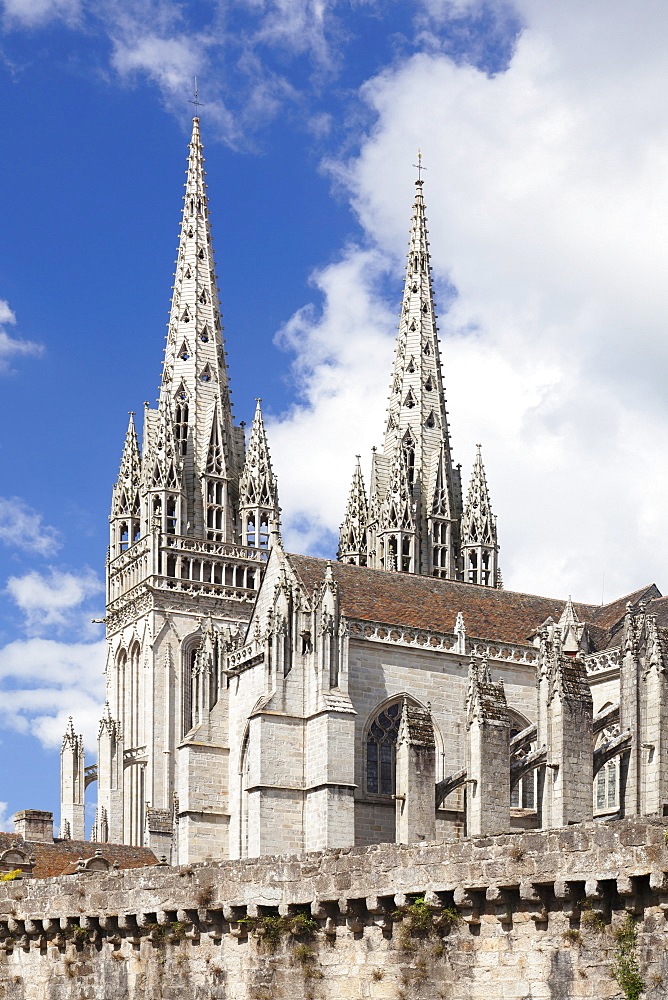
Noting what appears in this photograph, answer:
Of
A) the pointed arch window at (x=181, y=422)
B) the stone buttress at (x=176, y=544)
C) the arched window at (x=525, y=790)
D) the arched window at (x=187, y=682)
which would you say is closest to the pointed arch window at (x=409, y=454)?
the stone buttress at (x=176, y=544)

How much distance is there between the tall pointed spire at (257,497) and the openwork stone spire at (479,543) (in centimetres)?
838

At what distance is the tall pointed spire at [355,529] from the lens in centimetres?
6862

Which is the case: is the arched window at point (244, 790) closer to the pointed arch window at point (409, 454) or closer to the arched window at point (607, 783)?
the arched window at point (607, 783)

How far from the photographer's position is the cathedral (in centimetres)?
3741

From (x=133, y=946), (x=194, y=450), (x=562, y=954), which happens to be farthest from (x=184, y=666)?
(x=562, y=954)

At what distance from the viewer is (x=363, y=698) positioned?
4191cm

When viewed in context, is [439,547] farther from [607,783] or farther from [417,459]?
[607,783]

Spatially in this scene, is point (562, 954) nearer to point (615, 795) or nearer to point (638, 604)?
point (615, 795)

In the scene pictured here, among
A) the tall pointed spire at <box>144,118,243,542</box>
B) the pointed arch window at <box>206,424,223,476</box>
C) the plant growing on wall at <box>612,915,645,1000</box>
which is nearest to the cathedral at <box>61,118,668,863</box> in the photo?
the tall pointed spire at <box>144,118,243,542</box>

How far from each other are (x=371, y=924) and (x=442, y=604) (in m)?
31.6

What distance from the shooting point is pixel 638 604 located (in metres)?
47.3

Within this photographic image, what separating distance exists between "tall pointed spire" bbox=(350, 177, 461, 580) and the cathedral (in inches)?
6.2

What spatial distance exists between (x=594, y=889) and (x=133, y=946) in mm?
6720

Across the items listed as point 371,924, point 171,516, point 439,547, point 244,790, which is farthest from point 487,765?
point 171,516
